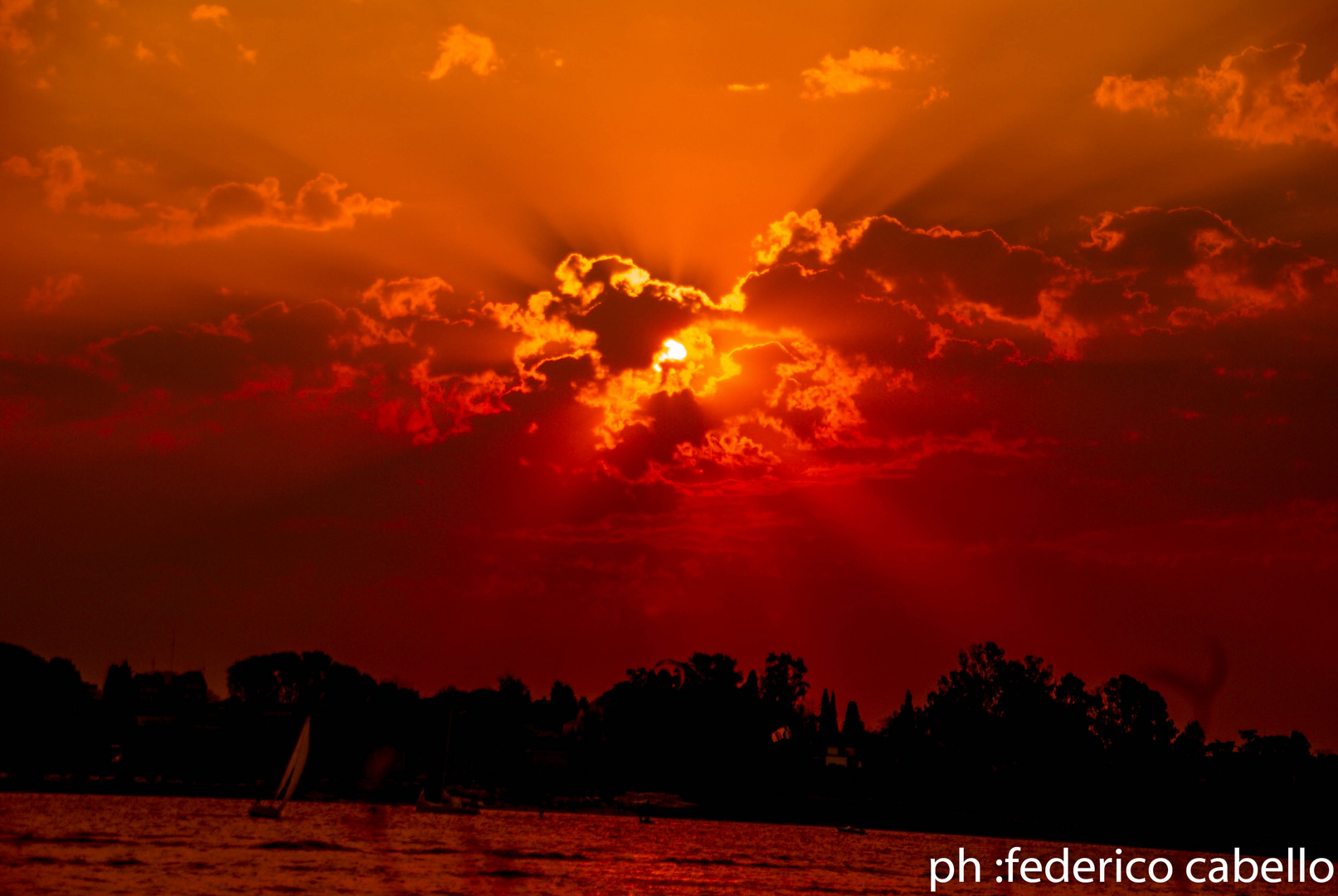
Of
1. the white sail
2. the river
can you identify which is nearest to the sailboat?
the white sail

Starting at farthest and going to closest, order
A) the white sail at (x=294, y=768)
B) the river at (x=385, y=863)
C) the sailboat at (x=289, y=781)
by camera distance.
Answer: the sailboat at (x=289, y=781) < the white sail at (x=294, y=768) < the river at (x=385, y=863)

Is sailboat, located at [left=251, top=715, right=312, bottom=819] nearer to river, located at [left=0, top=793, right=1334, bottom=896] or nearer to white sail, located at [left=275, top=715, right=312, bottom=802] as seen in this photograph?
white sail, located at [left=275, top=715, right=312, bottom=802]

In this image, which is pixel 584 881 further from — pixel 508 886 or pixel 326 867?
pixel 326 867

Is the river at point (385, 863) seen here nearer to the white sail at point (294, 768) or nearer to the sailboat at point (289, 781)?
the sailboat at point (289, 781)

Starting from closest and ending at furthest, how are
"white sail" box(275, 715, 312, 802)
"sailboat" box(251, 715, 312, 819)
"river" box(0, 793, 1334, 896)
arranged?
1. "river" box(0, 793, 1334, 896)
2. "white sail" box(275, 715, 312, 802)
3. "sailboat" box(251, 715, 312, 819)

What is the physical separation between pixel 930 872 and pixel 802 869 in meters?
17.7

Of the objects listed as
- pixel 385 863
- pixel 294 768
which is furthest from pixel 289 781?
pixel 385 863

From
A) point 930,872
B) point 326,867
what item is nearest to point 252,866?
point 326,867

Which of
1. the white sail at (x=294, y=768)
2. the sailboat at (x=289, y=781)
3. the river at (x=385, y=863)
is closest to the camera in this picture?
the river at (x=385, y=863)

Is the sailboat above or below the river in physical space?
above

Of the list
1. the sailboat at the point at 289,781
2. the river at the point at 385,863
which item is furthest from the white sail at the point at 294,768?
the river at the point at 385,863

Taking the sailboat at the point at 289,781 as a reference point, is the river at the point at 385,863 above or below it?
below

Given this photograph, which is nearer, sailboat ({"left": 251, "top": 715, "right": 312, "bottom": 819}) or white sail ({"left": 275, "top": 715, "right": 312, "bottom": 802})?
white sail ({"left": 275, "top": 715, "right": 312, "bottom": 802})

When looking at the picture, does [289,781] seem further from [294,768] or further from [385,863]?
[385,863]
